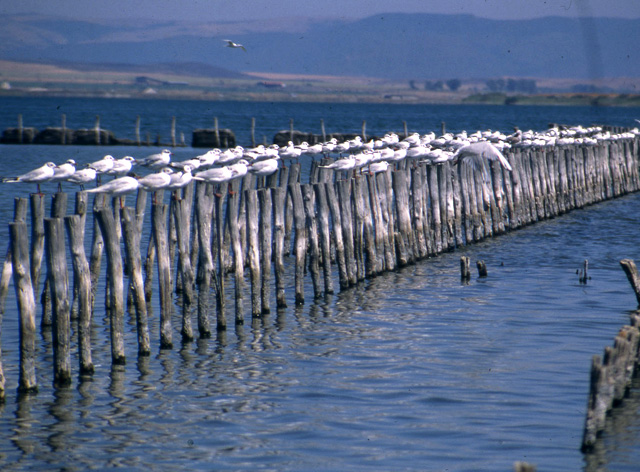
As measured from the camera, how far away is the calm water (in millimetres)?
8180

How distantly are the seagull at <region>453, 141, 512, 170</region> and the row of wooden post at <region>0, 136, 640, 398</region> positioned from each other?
0.30 m

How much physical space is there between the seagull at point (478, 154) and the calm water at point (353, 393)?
6.00 metres

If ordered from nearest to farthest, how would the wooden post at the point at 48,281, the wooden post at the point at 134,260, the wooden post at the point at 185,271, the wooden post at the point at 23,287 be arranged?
the wooden post at the point at 23,287 < the wooden post at the point at 134,260 < the wooden post at the point at 185,271 < the wooden post at the point at 48,281

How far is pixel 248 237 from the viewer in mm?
12758

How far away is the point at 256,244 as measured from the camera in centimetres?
1273

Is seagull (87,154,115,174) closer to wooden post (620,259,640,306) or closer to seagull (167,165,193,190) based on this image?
seagull (167,165,193,190)

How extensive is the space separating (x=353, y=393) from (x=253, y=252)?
3.48m

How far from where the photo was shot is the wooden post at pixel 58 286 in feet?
30.7

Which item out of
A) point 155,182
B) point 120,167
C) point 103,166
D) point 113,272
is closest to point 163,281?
point 113,272

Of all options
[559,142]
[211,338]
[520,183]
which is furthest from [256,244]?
[559,142]

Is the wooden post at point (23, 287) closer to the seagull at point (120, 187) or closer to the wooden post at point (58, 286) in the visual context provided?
the wooden post at point (58, 286)

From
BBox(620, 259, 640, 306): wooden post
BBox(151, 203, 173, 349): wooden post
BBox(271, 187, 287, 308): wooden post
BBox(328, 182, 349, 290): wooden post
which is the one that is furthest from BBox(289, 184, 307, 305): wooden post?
BBox(620, 259, 640, 306): wooden post

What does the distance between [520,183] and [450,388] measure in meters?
14.3

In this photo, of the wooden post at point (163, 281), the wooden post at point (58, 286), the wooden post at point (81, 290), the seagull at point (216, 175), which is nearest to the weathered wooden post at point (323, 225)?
the seagull at point (216, 175)
